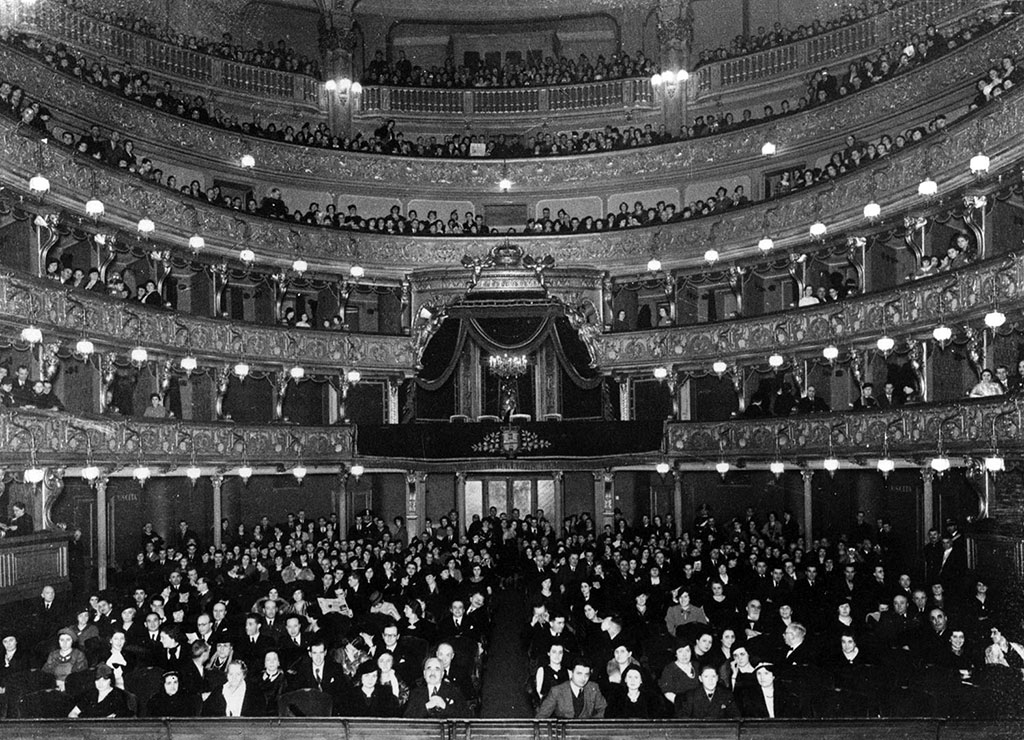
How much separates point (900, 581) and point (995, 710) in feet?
18.9

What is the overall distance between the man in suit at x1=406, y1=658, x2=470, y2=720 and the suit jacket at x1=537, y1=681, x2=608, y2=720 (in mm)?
861

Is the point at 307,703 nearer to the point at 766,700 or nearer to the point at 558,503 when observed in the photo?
the point at 766,700

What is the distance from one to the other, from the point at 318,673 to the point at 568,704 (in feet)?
9.70

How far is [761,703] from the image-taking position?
1088 cm

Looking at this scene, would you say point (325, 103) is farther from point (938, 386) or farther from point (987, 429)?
point (987, 429)

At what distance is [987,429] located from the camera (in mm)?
18531

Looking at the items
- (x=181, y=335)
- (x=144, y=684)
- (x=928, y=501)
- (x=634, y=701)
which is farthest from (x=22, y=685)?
(x=928, y=501)

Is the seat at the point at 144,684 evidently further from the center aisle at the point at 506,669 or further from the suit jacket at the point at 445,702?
the center aisle at the point at 506,669

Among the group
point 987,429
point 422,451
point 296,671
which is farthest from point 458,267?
point 296,671

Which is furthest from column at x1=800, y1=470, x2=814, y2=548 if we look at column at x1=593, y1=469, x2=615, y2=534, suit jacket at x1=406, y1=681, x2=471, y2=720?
suit jacket at x1=406, y1=681, x2=471, y2=720

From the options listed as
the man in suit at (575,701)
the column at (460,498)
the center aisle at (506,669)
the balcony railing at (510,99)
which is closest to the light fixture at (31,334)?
the center aisle at (506,669)

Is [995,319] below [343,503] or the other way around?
the other way around

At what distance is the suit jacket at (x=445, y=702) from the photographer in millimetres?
10555

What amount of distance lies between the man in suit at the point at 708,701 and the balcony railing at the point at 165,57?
73.6 feet
